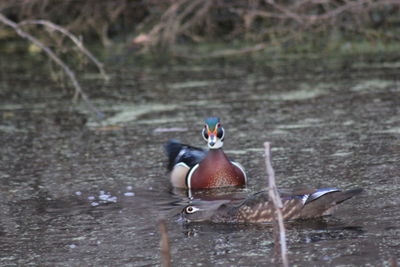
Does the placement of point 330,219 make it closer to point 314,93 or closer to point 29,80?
point 314,93

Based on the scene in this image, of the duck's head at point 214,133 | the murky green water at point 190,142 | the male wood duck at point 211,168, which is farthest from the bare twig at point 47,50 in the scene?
the duck's head at point 214,133

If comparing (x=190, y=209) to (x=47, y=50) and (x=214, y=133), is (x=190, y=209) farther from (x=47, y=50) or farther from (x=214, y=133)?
(x=47, y=50)

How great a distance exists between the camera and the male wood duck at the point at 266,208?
6.32 m

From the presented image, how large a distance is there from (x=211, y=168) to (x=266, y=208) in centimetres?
160

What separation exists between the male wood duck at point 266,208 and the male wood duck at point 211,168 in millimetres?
1126

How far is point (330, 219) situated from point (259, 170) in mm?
1983

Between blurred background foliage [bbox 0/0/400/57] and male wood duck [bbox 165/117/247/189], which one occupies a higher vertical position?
blurred background foliage [bbox 0/0/400/57]

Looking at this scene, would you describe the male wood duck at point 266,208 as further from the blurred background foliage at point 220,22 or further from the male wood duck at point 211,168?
the blurred background foliage at point 220,22

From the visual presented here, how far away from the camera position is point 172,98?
12602mm

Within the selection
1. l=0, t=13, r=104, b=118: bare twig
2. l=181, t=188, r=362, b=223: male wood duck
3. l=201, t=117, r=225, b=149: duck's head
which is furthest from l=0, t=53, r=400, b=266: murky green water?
l=0, t=13, r=104, b=118: bare twig

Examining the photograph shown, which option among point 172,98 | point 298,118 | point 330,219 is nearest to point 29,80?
point 172,98

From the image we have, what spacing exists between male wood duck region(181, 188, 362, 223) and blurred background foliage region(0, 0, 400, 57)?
25.7 feet

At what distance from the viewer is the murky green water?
5.95 metres

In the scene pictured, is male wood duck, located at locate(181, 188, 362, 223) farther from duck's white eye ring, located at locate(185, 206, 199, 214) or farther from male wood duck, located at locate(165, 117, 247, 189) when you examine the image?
male wood duck, located at locate(165, 117, 247, 189)
